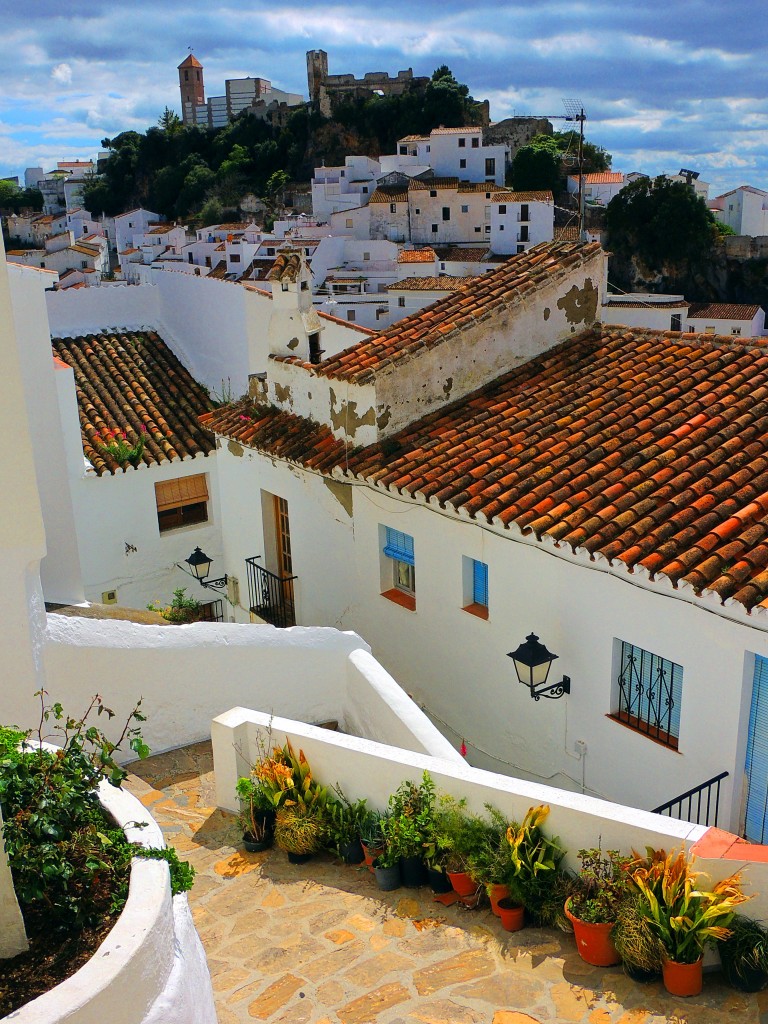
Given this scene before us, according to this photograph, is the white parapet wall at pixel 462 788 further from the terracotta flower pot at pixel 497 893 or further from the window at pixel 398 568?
the window at pixel 398 568

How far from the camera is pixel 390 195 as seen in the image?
84438 mm

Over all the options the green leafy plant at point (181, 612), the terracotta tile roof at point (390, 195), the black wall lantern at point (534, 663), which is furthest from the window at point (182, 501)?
the terracotta tile roof at point (390, 195)

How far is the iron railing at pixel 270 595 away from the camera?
13758 mm

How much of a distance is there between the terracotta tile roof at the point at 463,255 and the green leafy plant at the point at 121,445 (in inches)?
2357

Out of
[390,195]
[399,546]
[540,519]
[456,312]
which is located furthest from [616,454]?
[390,195]

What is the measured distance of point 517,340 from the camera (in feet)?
40.5

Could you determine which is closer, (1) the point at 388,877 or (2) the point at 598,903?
(2) the point at 598,903

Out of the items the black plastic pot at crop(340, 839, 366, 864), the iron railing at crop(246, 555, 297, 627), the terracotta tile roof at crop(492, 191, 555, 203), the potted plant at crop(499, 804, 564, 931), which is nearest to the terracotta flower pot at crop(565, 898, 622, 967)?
the potted plant at crop(499, 804, 564, 931)

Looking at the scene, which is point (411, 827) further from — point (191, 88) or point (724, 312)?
point (191, 88)

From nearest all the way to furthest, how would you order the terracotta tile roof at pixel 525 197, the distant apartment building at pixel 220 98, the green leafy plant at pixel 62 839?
the green leafy plant at pixel 62 839
the terracotta tile roof at pixel 525 197
the distant apartment building at pixel 220 98

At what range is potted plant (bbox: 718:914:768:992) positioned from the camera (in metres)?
5.27

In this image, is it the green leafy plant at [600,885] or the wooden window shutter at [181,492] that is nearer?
the green leafy plant at [600,885]

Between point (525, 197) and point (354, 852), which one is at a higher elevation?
point (525, 197)

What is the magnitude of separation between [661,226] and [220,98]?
88676mm
